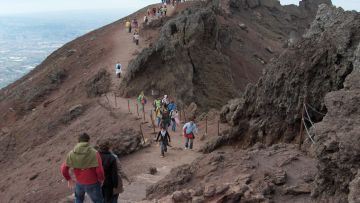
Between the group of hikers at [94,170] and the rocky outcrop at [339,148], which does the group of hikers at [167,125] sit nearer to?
the group of hikers at [94,170]

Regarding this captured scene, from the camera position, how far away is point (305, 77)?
1872cm

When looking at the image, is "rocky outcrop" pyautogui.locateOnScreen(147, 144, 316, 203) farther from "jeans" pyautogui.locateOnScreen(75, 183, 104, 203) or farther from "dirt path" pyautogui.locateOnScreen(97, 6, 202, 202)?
"jeans" pyautogui.locateOnScreen(75, 183, 104, 203)

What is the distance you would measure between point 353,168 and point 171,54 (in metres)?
26.7

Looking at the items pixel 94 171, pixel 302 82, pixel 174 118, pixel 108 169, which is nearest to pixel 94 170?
pixel 94 171

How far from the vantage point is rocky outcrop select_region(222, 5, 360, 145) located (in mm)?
17562

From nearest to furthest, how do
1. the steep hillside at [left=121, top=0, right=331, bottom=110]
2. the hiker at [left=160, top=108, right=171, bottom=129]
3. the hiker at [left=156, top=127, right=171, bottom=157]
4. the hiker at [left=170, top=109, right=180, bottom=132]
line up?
the hiker at [left=156, top=127, right=171, bottom=157]
the hiker at [left=160, top=108, right=171, bottom=129]
the hiker at [left=170, top=109, right=180, bottom=132]
the steep hillside at [left=121, top=0, right=331, bottom=110]

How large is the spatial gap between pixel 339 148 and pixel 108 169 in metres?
4.84

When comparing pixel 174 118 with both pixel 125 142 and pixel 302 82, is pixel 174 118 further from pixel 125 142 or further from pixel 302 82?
pixel 302 82

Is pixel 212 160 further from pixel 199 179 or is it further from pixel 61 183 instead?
pixel 61 183

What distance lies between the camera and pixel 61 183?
68.8 feet

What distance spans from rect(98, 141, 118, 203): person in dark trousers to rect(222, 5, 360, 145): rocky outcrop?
31.0ft

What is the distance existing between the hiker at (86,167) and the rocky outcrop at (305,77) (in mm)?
9868

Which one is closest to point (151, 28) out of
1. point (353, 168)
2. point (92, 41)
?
point (92, 41)

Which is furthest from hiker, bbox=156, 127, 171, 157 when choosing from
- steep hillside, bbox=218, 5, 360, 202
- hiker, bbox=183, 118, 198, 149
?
steep hillside, bbox=218, 5, 360, 202
